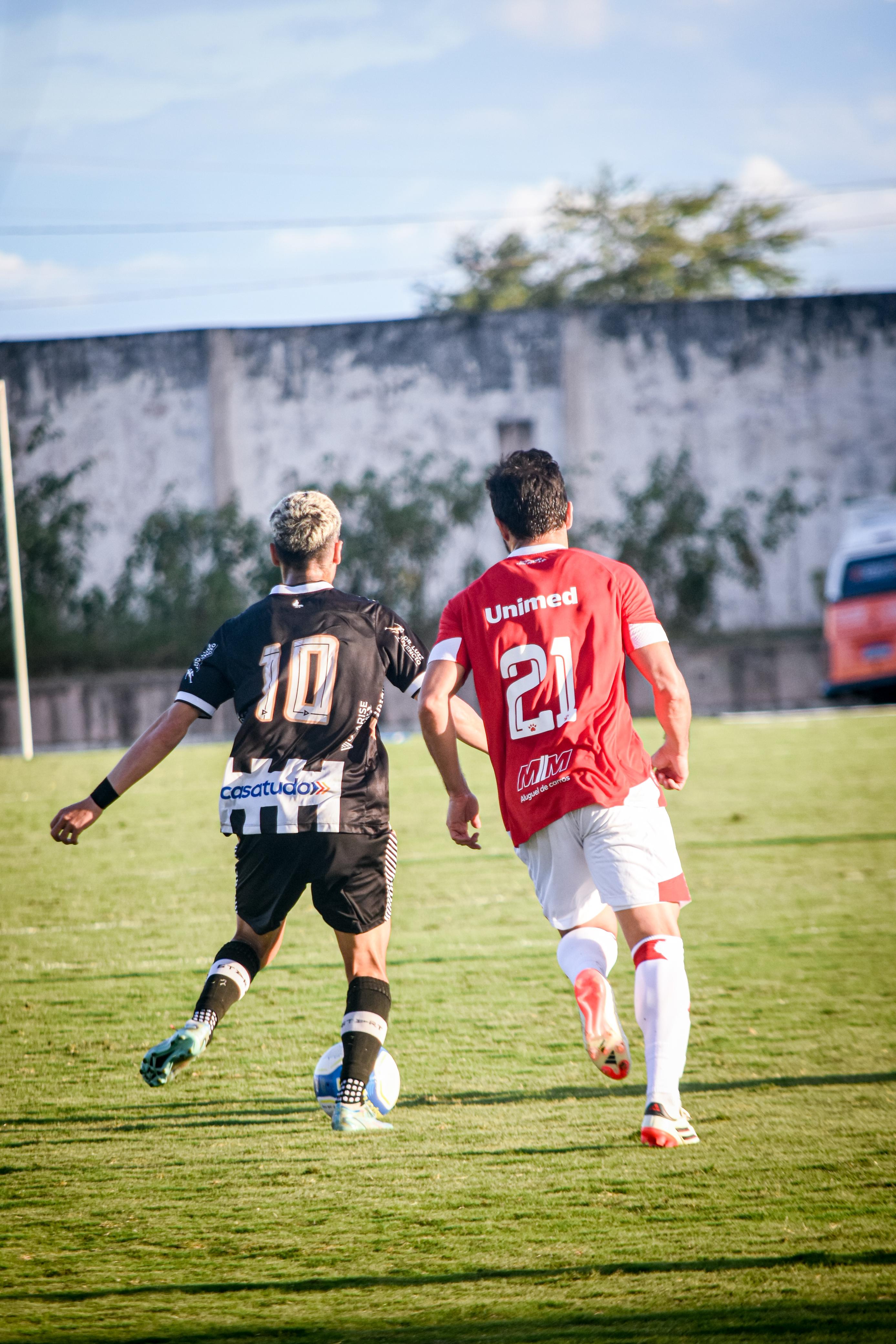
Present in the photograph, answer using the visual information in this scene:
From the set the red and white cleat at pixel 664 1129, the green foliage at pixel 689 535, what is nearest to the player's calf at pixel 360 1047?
the red and white cleat at pixel 664 1129

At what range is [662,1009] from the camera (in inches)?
139

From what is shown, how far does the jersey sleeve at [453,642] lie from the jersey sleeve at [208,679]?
0.68m

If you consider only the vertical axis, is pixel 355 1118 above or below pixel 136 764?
below

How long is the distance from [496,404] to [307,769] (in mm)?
21947

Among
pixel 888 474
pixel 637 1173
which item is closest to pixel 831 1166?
pixel 637 1173

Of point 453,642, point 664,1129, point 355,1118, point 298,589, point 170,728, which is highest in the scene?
point 298,589

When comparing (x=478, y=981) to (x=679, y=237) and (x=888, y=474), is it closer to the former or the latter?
(x=888, y=474)

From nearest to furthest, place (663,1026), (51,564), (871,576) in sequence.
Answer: (663,1026) → (871,576) → (51,564)

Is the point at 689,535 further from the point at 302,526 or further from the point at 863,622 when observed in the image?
the point at 302,526

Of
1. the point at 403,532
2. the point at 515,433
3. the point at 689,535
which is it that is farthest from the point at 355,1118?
the point at 515,433

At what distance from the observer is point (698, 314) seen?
25953 mm

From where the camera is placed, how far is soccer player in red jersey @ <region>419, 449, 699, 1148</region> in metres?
3.63

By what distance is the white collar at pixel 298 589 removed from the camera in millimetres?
4176

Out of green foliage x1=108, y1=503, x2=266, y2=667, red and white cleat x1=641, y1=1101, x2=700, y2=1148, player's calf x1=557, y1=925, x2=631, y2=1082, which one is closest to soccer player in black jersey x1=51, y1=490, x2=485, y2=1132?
player's calf x1=557, y1=925, x2=631, y2=1082
